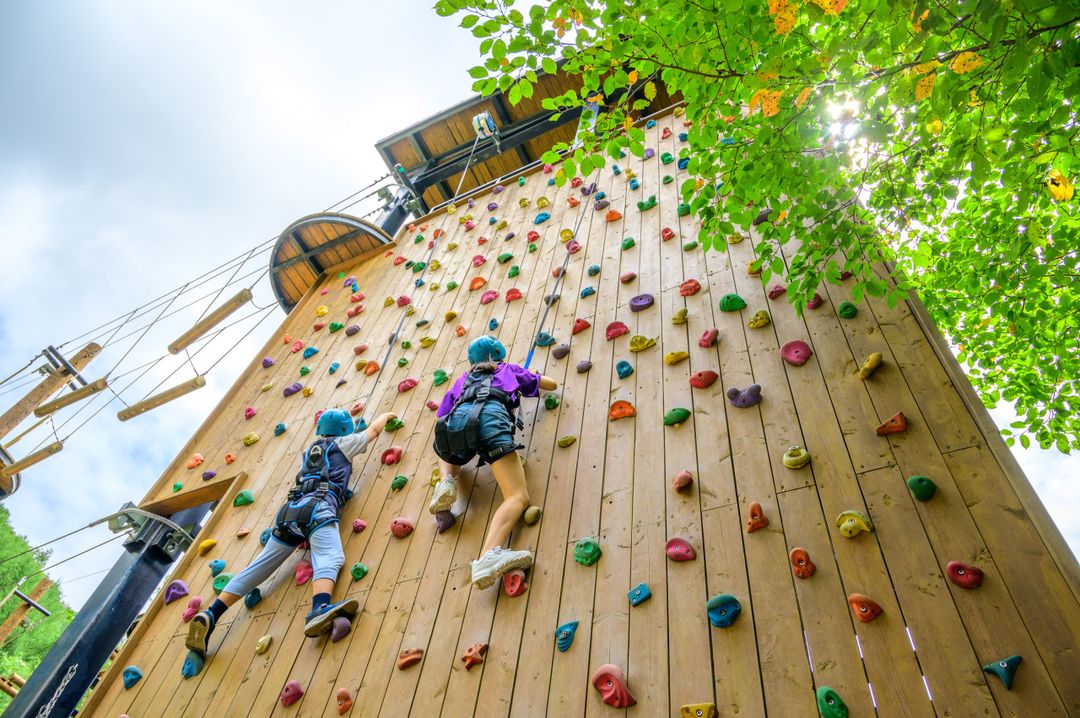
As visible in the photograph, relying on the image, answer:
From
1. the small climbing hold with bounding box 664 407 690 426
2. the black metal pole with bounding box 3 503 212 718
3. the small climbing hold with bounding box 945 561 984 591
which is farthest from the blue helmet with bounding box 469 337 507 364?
the black metal pole with bounding box 3 503 212 718

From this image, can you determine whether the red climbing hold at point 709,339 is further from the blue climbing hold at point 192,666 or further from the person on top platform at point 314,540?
the blue climbing hold at point 192,666

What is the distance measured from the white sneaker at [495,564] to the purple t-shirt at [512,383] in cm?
85

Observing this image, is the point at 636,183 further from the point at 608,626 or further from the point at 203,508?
the point at 203,508

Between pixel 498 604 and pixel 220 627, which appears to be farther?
pixel 220 627

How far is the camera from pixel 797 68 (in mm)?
2014

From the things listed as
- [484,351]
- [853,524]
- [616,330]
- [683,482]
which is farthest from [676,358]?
[853,524]

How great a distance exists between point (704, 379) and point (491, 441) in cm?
110

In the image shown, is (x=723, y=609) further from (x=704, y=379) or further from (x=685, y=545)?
(x=704, y=379)

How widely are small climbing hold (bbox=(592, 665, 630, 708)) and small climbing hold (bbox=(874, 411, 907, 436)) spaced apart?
1.33 metres

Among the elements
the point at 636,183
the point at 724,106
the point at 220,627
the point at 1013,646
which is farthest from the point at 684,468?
the point at 636,183

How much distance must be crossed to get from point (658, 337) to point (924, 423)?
1462 millimetres

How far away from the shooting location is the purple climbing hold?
143 inches

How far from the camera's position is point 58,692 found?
12.0 ft

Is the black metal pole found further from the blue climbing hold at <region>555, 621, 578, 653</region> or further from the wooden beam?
the blue climbing hold at <region>555, 621, 578, 653</region>
